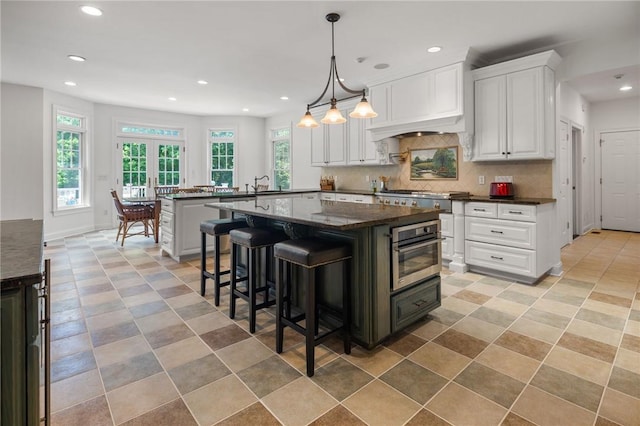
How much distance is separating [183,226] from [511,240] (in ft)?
13.4

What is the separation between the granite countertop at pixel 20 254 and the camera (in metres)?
1.01

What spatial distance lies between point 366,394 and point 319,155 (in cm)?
528

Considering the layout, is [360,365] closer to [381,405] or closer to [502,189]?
[381,405]

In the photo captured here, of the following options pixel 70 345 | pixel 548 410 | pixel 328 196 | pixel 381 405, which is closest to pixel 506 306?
pixel 548 410

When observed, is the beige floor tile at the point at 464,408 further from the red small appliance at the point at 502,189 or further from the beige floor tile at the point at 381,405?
the red small appliance at the point at 502,189

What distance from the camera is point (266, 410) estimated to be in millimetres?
1714

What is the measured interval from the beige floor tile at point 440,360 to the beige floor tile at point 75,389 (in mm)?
1880

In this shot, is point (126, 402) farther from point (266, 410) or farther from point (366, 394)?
point (366, 394)

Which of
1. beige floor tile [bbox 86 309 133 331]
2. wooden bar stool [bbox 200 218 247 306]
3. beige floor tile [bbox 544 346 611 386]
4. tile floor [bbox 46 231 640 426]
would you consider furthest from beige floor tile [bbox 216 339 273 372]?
beige floor tile [bbox 544 346 611 386]

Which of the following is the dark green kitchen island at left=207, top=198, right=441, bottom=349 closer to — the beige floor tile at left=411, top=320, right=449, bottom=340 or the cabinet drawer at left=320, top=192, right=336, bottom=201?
the beige floor tile at left=411, top=320, right=449, bottom=340

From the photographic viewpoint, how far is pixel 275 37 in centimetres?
369

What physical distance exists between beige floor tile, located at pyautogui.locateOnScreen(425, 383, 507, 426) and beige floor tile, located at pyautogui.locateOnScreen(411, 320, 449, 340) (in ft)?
2.07

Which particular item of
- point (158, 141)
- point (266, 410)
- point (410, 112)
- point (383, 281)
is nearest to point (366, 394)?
point (266, 410)

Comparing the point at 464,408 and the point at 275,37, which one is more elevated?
the point at 275,37
